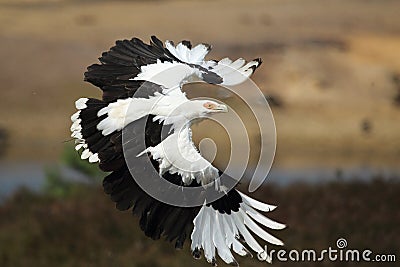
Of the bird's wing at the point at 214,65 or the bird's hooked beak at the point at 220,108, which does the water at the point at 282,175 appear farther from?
the bird's hooked beak at the point at 220,108

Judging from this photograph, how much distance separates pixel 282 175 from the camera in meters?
11.2

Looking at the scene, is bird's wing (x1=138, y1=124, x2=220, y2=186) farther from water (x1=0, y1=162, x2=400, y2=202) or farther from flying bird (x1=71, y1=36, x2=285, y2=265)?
water (x1=0, y1=162, x2=400, y2=202)

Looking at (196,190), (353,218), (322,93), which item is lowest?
(322,93)

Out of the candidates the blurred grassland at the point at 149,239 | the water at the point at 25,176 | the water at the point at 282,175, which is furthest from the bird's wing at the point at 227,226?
the water at the point at 25,176

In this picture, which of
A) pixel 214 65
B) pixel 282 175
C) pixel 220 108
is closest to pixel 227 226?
pixel 220 108

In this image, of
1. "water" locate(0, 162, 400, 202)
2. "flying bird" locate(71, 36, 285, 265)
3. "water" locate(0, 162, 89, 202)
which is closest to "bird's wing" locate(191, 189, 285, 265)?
"flying bird" locate(71, 36, 285, 265)

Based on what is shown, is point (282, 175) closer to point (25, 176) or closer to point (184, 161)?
point (25, 176)

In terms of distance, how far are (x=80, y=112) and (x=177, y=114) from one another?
620 millimetres

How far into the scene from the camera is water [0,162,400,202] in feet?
35.1

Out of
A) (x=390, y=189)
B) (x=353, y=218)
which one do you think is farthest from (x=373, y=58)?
(x=353, y=218)

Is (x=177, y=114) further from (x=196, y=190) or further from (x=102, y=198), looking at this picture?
(x=102, y=198)

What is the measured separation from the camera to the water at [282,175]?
1070 cm

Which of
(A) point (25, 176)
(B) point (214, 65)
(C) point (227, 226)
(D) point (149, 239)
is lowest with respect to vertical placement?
(A) point (25, 176)

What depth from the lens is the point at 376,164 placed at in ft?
Answer: 36.8
